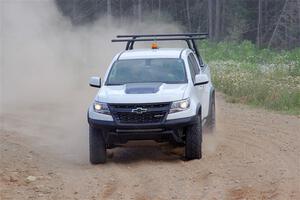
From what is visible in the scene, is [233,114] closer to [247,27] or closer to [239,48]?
[239,48]

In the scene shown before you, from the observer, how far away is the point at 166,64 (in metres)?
11.9

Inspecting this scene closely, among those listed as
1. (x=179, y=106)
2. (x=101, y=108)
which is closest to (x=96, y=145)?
(x=101, y=108)

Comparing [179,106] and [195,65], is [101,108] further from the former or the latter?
[195,65]

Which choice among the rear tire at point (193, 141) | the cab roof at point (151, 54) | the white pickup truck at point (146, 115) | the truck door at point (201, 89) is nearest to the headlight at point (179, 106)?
the white pickup truck at point (146, 115)

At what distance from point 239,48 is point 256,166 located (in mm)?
31703

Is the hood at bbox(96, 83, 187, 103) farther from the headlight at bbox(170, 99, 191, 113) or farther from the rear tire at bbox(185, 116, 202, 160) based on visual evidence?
the rear tire at bbox(185, 116, 202, 160)

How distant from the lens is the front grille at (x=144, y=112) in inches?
411

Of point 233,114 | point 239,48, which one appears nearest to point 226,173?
point 233,114

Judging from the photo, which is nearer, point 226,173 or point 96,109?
point 226,173

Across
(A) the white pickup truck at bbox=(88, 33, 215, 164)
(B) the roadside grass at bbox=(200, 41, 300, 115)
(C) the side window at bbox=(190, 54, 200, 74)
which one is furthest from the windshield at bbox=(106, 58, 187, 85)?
(B) the roadside grass at bbox=(200, 41, 300, 115)

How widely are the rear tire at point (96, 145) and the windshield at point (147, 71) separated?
1.20 metres

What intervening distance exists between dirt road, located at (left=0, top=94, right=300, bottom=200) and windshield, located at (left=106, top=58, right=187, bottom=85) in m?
1.14

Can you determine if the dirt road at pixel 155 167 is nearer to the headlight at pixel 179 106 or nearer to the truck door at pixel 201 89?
the truck door at pixel 201 89

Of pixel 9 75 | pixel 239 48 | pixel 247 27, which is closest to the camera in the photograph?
pixel 9 75
